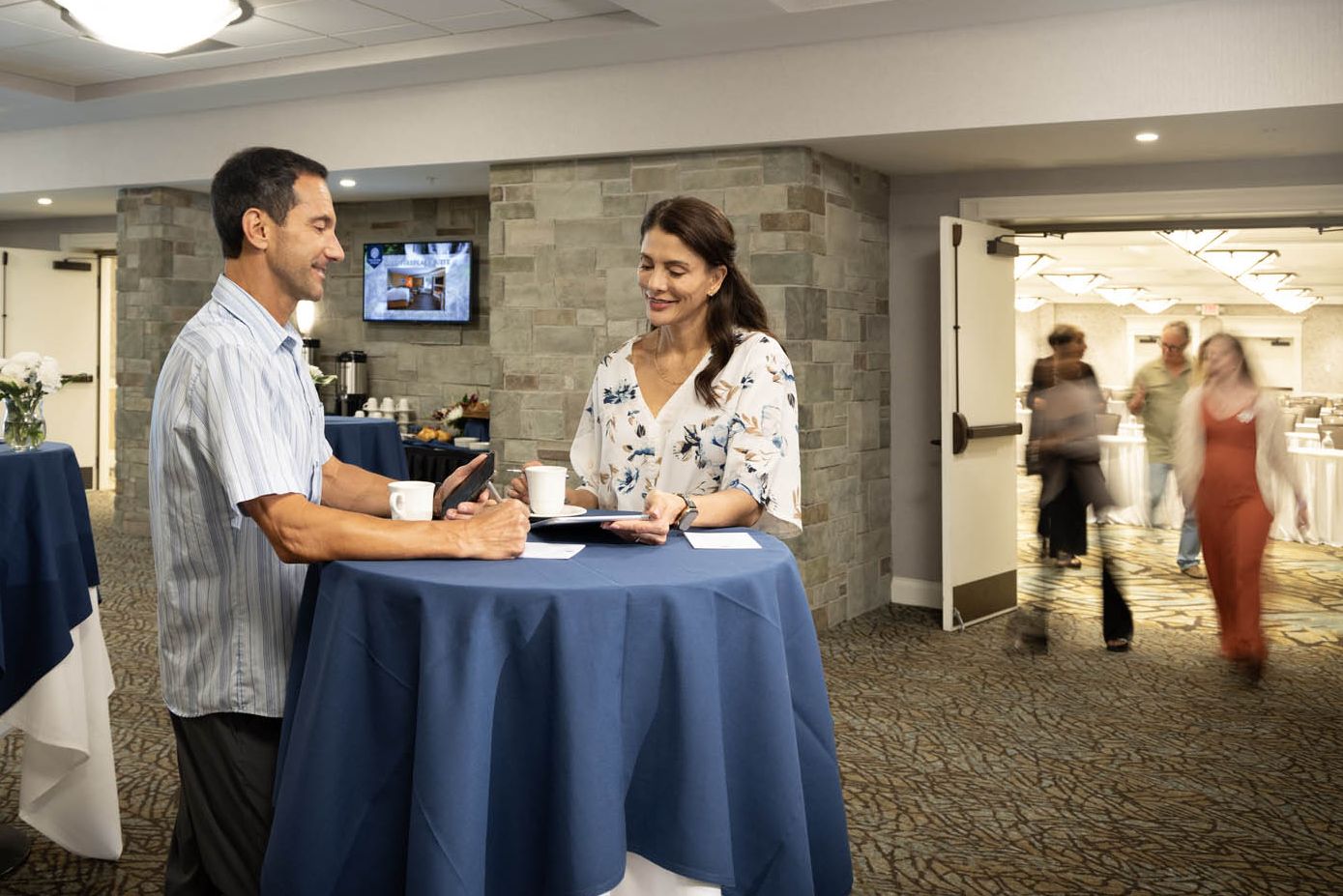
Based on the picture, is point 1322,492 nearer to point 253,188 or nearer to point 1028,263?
point 1028,263

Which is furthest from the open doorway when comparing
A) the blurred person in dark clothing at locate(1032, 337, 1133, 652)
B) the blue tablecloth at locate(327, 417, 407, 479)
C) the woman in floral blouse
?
the blue tablecloth at locate(327, 417, 407, 479)

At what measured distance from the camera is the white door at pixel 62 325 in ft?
32.9

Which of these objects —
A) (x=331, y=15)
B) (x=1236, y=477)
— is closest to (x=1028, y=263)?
(x=1236, y=477)

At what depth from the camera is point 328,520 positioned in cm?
175

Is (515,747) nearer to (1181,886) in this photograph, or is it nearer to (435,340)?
(1181,886)

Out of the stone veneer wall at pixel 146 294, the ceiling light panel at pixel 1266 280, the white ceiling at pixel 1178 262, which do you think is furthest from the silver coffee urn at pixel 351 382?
the ceiling light panel at pixel 1266 280

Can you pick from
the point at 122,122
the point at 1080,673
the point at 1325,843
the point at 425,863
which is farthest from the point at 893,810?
the point at 122,122

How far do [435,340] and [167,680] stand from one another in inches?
257

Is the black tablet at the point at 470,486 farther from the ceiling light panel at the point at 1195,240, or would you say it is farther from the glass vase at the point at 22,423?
the ceiling light panel at the point at 1195,240

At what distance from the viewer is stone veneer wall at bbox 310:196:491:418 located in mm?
8156

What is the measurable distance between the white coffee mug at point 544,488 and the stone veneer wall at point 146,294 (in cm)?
684

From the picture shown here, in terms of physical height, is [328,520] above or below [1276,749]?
above

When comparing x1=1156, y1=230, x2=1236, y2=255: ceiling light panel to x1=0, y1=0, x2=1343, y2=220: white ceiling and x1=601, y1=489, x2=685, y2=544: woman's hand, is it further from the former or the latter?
x1=601, y1=489, x2=685, y2=544: woman's hand

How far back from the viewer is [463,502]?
215 cm
